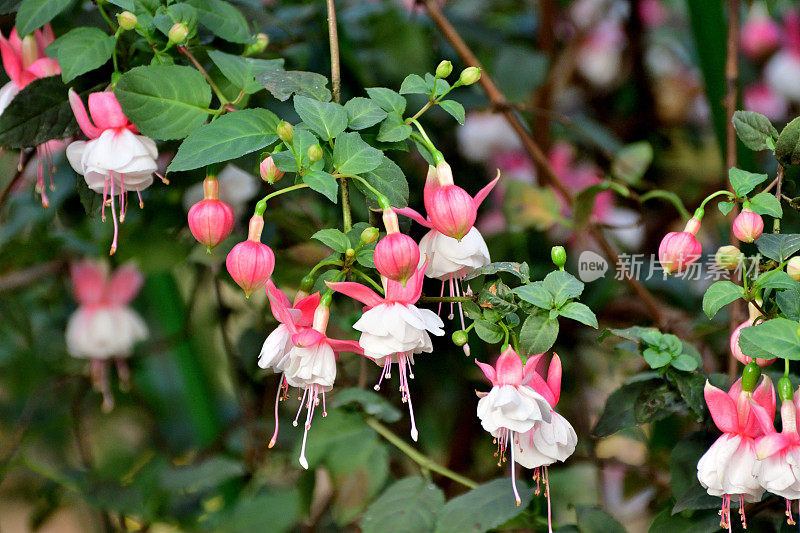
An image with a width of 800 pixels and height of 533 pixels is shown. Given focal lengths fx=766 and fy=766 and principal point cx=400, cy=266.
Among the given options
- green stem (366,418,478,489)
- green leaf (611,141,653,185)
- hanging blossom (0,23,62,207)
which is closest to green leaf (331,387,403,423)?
green stem (366,418,478,489)

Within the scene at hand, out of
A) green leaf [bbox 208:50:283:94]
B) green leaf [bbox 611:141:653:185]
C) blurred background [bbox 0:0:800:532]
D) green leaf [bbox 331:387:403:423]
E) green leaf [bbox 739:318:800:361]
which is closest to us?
green leaf [bbox 739:318:800:361]

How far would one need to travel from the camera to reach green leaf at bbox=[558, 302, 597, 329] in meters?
0.43

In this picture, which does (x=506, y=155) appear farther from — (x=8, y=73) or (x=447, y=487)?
(x=8, y=73)

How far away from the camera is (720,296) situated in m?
0.43

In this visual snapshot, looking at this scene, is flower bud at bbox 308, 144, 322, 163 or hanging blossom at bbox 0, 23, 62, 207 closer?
flower bud at bbox 308, 144, 322, 163

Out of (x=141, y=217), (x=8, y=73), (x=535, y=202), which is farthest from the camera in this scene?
(x=535, y=202)

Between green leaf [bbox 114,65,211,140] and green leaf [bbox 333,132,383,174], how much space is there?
0.10m

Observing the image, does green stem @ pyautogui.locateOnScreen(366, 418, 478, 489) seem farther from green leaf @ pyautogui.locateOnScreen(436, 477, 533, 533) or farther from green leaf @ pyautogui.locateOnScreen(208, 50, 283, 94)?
green leaf @ pyautogui.locateOnScreen(208, 50, 283, 94)

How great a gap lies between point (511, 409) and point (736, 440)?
0.13m

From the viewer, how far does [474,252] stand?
44 centimetres

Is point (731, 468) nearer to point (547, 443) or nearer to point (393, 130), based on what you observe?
point (547, 443)

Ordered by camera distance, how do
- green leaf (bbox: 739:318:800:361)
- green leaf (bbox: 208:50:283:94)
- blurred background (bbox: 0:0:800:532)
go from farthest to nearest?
blurred background (bbox: 0:0:800:532) → green leaf (bbox: 208:50:283:94) → green leaf (bbox: 739:318:800:361)

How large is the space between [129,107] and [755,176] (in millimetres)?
379

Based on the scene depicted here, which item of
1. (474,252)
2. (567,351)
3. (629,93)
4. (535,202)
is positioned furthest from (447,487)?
(629,93)
